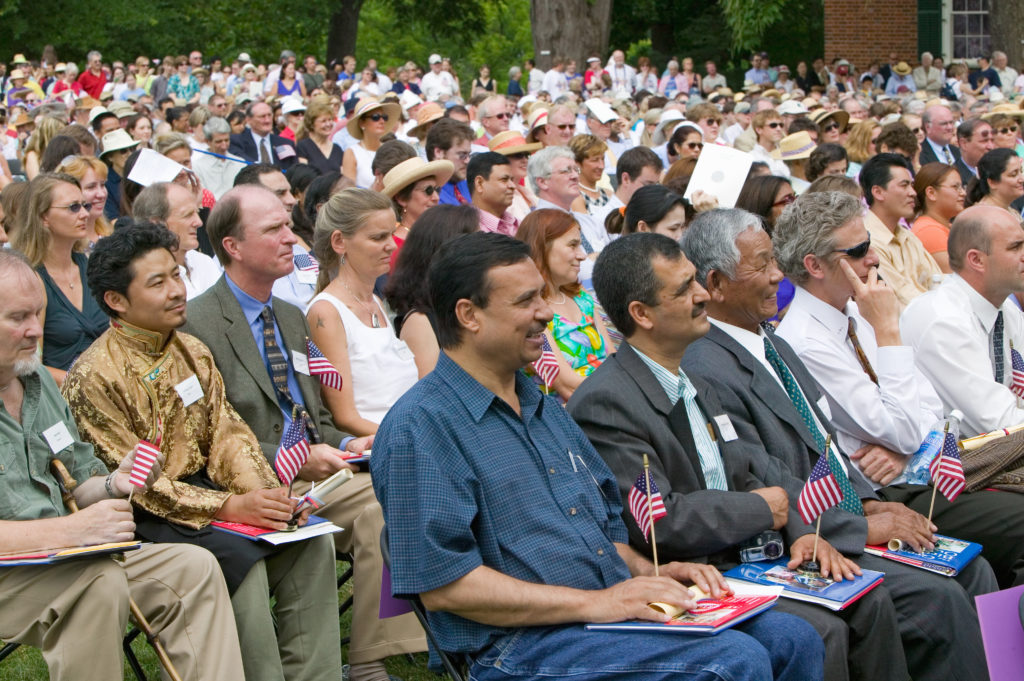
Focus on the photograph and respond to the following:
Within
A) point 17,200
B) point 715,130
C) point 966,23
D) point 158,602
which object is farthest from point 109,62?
point 158,602

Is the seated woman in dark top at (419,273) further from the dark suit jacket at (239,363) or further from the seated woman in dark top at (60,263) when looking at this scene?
the seated woman in dark top at (60,263)

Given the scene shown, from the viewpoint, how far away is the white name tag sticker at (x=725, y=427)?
12.4ft

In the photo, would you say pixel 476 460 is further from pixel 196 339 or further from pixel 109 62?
pixel 109 62

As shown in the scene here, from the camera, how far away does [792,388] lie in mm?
4246

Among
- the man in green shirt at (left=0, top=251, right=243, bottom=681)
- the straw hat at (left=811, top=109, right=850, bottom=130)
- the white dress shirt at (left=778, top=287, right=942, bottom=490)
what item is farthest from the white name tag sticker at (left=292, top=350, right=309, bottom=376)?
the straw hat at (left=811, top=109, right=850, bottom=130)

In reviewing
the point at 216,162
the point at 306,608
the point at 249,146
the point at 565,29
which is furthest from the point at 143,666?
the point at 565,29

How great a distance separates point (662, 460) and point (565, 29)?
26.8m

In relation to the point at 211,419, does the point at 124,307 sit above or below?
above

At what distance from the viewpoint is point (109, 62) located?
Answer: 39906mm

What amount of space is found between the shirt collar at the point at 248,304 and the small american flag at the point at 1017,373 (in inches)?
130

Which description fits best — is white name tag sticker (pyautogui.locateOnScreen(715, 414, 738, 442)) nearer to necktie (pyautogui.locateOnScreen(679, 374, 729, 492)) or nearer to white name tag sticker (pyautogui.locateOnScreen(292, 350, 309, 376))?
necktie (pyautogui.locateOnScreen(679, 374, 729, 492))

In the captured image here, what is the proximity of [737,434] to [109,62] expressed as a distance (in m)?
40.1

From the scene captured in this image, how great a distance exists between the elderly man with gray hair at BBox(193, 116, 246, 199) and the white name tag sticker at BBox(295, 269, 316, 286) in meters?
4.87

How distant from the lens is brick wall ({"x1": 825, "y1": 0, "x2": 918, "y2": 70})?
29.6 m
